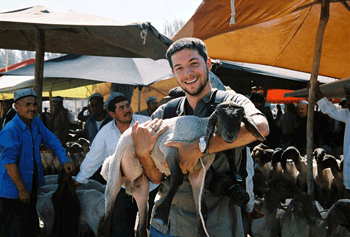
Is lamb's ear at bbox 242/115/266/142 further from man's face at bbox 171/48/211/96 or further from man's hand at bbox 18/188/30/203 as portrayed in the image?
man's hand at bbox 18/188/30/203

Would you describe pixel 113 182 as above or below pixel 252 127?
below

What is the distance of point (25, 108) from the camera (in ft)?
11.9

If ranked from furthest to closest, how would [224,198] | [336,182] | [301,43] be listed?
[301,43] → [336,182] → [224,198]

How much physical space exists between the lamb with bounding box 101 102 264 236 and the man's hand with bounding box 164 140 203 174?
26mm

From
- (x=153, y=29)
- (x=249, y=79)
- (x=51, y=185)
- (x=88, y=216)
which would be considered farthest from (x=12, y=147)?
(x=249, y=79)

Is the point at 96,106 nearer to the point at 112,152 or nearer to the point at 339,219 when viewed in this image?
the point at 112,152

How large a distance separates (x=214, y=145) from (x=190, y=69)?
1.48ft

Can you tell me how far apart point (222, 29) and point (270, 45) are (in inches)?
64.1

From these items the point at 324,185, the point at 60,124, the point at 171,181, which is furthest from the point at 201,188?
the point at 60,124

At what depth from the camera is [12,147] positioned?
347cm

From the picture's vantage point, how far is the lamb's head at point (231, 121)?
131cm

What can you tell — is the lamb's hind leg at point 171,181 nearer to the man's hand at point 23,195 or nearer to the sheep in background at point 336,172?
the man's hand at point 23,195

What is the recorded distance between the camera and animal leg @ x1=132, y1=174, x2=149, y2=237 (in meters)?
1.78

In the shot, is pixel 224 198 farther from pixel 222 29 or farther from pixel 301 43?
pixel 301 43
